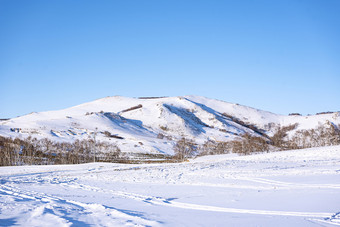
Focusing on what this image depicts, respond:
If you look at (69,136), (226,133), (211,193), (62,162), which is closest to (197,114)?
(226,133)

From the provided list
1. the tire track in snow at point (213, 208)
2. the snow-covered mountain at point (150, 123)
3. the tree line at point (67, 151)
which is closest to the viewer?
the tire track in snow at point (213, 208)

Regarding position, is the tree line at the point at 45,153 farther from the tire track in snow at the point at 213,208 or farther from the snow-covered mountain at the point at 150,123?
the tire track in snow at the point at 213,208

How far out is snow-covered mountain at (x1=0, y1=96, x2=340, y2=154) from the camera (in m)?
82.5

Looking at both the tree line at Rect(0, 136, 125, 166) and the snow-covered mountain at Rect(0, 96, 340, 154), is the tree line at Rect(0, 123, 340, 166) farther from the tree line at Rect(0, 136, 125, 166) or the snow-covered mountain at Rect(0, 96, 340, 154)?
the snow-covered mountain at Rect(0, 96, 340, 154)

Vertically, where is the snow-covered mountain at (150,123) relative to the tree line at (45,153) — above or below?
above

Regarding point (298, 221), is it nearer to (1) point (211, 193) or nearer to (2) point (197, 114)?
Result: (1) point (211, 193)

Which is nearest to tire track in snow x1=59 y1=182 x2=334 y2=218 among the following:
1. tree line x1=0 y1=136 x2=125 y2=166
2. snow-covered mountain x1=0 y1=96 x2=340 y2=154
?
tree line x1=0 y1=136 x2=125 y2=166

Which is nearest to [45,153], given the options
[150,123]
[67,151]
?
[67,151]

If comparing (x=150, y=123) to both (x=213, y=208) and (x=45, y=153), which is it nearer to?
(x=45, y=153)

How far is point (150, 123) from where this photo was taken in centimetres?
12675

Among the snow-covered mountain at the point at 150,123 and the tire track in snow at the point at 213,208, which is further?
the snow-covered mountain at the point at 150,123


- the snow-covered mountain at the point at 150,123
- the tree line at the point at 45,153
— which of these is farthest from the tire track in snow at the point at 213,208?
the snow-covered mountain at the point at 150,123

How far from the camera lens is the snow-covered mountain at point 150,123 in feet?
271

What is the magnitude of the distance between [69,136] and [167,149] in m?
26.4
